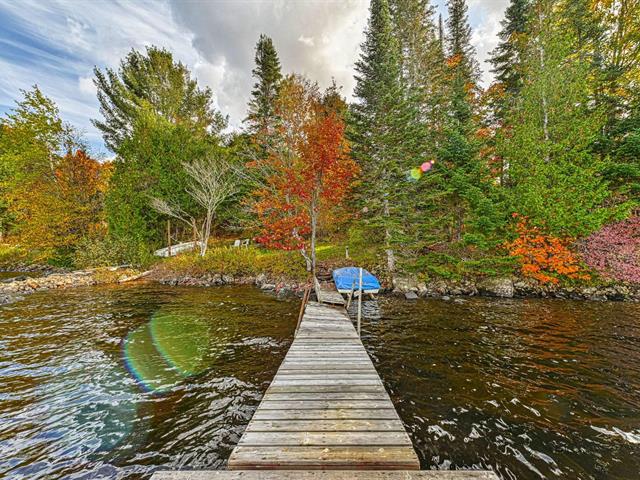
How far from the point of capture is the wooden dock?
239 cm

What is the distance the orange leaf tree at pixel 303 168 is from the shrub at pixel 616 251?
1255 cm

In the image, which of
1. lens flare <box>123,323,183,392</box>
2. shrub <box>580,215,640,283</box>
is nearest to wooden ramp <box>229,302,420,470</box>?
lens flare <box>123,323,183,392</box>

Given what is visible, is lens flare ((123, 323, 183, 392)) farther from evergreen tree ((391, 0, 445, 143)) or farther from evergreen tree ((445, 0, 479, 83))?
evergreen tree ((445, 0, 479, 83))

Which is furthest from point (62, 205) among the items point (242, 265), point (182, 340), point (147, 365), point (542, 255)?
point (542, 255)

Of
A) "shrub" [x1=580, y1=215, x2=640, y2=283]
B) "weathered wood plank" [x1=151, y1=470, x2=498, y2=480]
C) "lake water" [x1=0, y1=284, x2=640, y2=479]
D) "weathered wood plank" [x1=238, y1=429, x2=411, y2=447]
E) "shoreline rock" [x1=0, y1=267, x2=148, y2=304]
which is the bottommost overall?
"lake water" [x1=0, y1=284, x2=640, y2=479]

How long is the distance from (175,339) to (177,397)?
319 centimetres

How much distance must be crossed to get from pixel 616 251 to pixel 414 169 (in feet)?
33.2

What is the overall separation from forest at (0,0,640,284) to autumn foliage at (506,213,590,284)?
0.08 m

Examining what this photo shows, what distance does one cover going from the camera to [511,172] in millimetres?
13750

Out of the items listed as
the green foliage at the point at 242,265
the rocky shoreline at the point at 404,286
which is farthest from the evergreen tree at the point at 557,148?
the green foliage at the point at 242,265

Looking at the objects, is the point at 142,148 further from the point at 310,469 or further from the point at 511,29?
the point at 511,29

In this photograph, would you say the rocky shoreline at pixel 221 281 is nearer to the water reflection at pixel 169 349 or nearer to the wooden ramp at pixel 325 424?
the water reflection at pixel 169 349

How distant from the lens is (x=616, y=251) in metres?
12.3

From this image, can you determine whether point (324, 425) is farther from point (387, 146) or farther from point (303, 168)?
point (387, 146)
